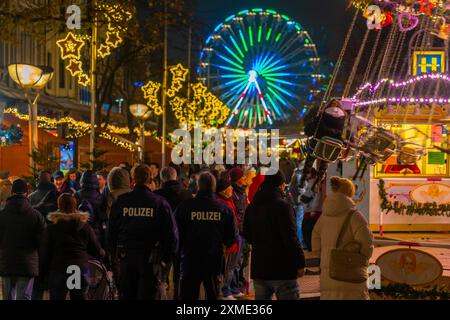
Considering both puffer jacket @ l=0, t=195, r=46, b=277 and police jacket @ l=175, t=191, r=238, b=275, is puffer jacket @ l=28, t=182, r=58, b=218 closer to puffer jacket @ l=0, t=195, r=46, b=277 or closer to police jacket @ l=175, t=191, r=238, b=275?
puffer jacket @ l=0, t=195, r=46, b=277

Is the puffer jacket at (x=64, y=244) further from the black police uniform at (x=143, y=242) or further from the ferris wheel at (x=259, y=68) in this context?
the ferris wheel at (x=259, y=68)

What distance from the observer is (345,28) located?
49.4 metres

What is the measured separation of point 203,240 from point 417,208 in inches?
481

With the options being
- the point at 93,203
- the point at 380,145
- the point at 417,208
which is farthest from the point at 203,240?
the point at 417,208

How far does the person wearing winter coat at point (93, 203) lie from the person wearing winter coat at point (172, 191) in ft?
2.87

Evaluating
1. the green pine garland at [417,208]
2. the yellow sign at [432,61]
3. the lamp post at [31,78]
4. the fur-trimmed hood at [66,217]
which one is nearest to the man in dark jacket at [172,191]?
the fur-trimmed hood at [66,217]

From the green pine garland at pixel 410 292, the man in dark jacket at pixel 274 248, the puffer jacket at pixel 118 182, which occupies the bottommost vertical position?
the green pine garland at pixel 410 292

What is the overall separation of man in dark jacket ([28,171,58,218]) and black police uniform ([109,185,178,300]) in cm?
295

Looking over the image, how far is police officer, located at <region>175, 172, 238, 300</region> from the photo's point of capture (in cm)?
905

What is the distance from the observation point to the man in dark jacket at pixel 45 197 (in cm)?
1159

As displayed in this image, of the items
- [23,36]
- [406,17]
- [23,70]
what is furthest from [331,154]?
[23,36]

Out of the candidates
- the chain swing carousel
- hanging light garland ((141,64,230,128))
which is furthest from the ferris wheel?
the chain swing carousel
